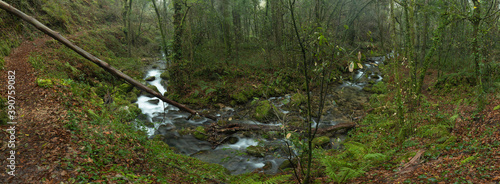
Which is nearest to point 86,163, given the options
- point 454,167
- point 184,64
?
point 454,167

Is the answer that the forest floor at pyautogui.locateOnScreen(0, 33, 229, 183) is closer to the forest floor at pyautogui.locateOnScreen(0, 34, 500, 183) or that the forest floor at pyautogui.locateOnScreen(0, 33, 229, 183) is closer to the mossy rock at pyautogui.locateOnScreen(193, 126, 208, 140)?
the forest floor at pyautogui.locateOnScreen(0, 34, 500, 183)

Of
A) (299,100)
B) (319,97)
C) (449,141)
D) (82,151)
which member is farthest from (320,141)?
(82,151)

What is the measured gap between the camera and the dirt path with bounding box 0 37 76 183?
398 centimetres

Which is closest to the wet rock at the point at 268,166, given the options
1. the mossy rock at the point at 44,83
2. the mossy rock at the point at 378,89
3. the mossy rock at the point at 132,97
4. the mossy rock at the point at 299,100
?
Result: the mossy rock at the point at 299,100

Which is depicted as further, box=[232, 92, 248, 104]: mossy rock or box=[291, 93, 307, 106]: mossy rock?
box=[232, 92, 248, 104]: mossy rock

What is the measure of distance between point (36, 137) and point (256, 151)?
261 inches

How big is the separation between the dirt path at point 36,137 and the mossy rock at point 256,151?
233 inches

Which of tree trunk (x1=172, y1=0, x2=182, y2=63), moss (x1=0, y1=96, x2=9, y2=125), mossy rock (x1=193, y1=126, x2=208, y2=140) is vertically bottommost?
mossy rock (x1=193, y1=126, x2=208, y2=140)

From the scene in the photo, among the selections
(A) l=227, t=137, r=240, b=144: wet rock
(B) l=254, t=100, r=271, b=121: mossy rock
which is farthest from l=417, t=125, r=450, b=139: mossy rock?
(A) l=227, t=137, r=240, b=144: wet rock

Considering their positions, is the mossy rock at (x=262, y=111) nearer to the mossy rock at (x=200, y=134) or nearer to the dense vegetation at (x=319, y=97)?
the dense vegetation at (x=319, y=97)

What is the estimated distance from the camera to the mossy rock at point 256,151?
29.3 feet

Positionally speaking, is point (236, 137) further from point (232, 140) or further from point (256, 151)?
point (256, 151)

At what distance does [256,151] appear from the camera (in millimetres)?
8992

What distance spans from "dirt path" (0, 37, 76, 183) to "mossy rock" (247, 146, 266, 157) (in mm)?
5926
